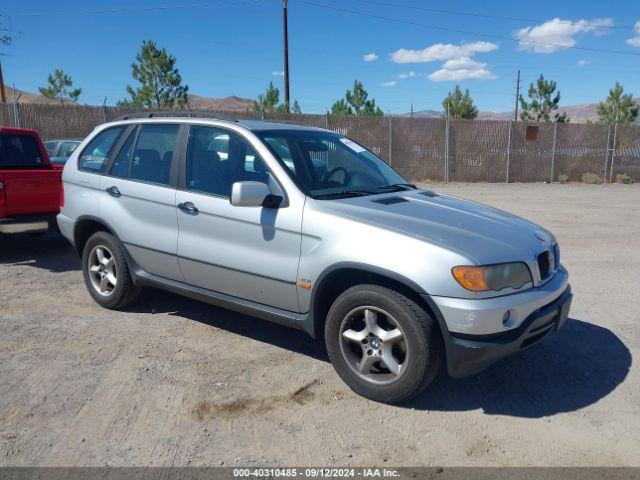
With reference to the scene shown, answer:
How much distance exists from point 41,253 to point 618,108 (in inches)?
1653

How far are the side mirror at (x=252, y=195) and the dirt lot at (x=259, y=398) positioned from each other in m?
A: 1.23

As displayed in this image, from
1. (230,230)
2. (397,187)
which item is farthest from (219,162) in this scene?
(397,187)

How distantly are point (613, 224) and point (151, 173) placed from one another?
9.12 m

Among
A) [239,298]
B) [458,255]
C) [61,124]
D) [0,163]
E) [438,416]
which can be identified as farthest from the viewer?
[61,124]

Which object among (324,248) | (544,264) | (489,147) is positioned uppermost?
(489,147)

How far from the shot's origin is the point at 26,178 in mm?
7020

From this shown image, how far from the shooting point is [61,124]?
55.4 ft

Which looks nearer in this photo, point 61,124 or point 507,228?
point 507,228

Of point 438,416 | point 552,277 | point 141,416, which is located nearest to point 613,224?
point 552,277

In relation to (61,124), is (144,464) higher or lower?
lower

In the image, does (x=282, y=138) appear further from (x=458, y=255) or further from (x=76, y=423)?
(x=76, y=423)

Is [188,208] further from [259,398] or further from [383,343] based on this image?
Answer: [383,343]

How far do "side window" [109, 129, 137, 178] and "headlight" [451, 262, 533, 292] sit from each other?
321 centimetres

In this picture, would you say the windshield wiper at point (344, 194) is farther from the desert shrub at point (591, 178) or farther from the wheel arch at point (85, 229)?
the desert shrub at point (591, 178)
